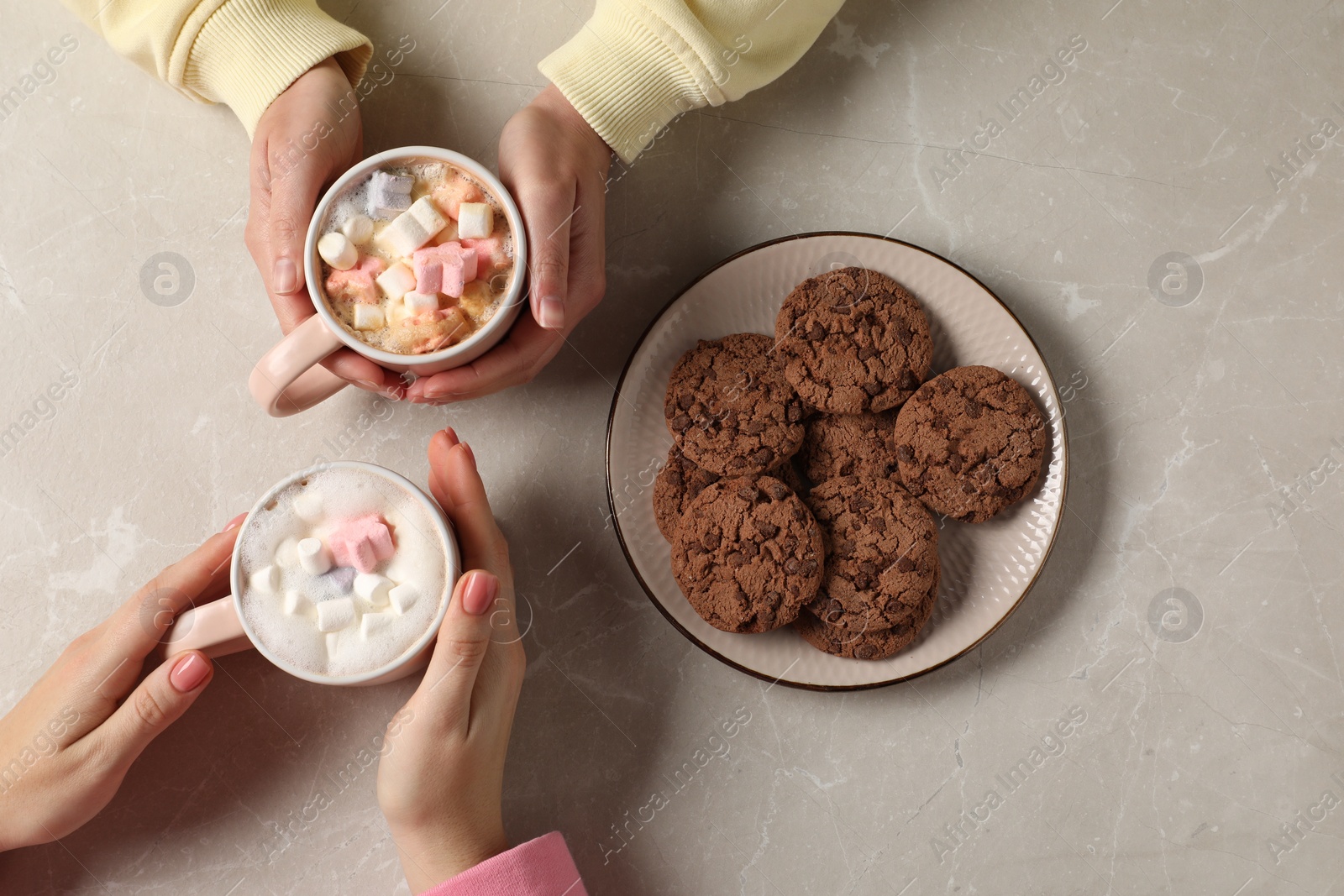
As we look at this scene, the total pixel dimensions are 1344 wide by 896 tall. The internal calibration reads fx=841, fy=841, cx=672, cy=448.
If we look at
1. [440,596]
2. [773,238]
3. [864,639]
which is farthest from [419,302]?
[864,639]

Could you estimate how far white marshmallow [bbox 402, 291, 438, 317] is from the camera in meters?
1.17

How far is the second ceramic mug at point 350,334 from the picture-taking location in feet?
3.84

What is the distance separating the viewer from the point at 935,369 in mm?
1560

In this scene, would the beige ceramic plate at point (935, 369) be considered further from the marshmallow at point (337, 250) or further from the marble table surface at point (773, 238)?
the marshmallow at point (337, 250)

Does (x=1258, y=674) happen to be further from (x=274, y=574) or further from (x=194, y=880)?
(x=194, y=880)

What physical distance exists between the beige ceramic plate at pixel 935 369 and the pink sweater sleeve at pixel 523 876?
43 centimetres

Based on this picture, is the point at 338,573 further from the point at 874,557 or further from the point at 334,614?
the point at 874,557

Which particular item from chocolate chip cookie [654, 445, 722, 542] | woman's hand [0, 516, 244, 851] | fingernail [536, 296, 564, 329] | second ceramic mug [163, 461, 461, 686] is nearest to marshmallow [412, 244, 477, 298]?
fingernail [536, 296, 564, 329]

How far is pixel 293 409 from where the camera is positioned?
4.47 ft

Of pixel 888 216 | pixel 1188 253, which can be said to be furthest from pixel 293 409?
pixel 1188 253

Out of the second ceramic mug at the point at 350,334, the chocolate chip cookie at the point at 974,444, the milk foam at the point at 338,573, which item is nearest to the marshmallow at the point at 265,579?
the milk foam at the point at 338,573

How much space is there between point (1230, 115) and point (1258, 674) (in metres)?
1.11

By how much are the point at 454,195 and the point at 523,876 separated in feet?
3.52

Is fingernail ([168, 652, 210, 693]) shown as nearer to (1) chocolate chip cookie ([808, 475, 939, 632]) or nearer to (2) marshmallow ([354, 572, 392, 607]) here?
(2) marshmallow ([354, 572, 392, 607])
